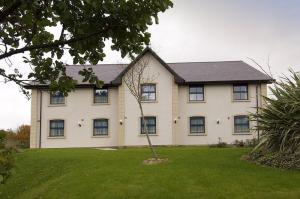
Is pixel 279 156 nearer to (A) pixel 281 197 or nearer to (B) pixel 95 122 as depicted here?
(A) pixel 281 197

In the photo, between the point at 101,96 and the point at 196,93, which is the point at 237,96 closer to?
the point at 196,93

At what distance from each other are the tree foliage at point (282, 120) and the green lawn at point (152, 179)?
119cm

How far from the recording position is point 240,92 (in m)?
35.4

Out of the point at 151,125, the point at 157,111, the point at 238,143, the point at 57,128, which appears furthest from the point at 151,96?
the point at 57,128

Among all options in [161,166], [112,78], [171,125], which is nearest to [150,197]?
[161,166]

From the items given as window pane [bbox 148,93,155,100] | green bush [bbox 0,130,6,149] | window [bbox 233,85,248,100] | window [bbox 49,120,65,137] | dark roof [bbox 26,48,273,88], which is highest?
dark roof [bbox 26,48,273,88]

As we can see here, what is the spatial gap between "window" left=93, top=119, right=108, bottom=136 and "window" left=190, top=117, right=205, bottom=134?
20.6 ft

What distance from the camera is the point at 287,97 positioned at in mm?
19203

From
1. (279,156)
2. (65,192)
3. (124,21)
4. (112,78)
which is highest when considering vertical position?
(112,78)

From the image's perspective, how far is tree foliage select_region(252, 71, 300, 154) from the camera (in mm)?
18234

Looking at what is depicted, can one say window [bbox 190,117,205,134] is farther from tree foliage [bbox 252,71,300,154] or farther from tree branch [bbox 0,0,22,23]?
tree branch [bbox 0,0,22,23]

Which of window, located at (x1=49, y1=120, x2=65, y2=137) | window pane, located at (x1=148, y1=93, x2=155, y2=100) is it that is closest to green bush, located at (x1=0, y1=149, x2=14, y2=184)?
window pane, located at (x1=148, y1=93, x2=155, y2=100)

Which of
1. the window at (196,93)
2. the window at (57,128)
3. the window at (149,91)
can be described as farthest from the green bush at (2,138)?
the window at (196,93)

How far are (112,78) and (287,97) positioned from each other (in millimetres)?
18766
